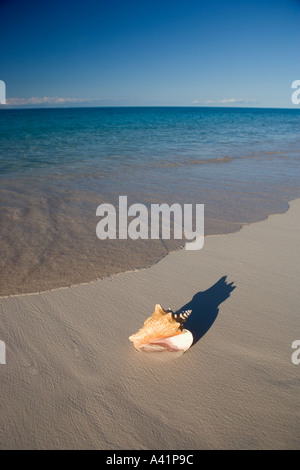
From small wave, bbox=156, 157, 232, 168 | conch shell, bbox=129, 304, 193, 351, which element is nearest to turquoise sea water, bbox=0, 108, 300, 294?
small wave, bbox=156, 157, 232, 168

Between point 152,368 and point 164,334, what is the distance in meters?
0.23

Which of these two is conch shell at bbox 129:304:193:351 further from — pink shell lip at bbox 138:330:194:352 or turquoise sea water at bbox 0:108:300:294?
turquoise sea water at bbox 0:108:300:294

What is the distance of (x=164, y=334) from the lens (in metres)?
1.90

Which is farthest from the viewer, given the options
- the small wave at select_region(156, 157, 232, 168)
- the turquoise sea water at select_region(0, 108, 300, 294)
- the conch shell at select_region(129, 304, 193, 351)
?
the small wave at select_region(156, 157, 232, 168)

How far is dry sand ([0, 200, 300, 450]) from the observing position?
1.54 metres

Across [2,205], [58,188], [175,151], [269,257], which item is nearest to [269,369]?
[269,257]

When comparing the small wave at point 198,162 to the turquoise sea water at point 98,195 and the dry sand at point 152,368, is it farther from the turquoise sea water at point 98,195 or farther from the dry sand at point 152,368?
the dry sand at point 152,368

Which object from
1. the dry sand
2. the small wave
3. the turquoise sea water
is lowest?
the dry sand

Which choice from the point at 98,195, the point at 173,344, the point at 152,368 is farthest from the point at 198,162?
the point at 152,368

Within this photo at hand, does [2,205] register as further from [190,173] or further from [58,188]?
[190,173]

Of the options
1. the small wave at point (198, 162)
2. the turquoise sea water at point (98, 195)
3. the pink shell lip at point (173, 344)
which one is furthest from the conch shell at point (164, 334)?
the small wave at point (198, 162)

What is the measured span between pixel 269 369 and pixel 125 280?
1483 millimetres

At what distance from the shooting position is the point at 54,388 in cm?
176

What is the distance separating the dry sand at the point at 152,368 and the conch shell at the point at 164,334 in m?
0.08
